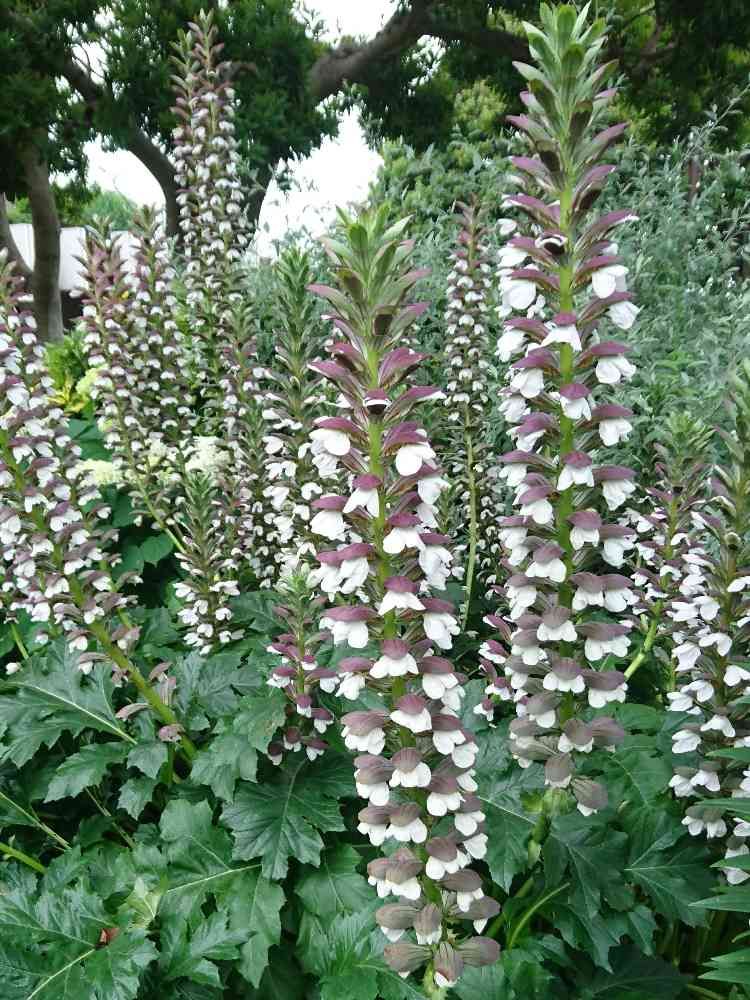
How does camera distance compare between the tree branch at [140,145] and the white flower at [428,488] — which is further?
the tree branch at [140,145]

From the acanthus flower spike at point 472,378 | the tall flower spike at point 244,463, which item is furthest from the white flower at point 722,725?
the tall flower spike at point 244,463

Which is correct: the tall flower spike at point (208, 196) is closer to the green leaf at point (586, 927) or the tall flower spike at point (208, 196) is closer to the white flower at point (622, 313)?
the white flower at point (622, 313)

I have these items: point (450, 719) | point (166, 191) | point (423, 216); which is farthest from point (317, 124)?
point (450, 719)

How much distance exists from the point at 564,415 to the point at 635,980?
1.61 meters

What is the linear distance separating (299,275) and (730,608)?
1897mm

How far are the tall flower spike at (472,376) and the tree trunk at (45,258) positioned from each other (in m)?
9.38

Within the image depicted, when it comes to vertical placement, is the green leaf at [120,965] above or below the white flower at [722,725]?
below

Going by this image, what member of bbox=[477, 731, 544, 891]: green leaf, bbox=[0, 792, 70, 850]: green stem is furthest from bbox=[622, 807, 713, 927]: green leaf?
bbox=[0, 792, 70, 850]: green stem

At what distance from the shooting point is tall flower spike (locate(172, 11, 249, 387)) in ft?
14.8

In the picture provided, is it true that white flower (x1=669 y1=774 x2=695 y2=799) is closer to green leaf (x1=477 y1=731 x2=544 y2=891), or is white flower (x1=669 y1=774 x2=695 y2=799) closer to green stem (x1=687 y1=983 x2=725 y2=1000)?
green leaf (x1=477 y1=731 x2=544 y2=891)

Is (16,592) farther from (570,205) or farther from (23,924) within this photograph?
(570,205)

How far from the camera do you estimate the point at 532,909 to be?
221 cm

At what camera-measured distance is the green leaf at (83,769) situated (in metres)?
2.88

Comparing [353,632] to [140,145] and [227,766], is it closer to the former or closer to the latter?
[227,766]
